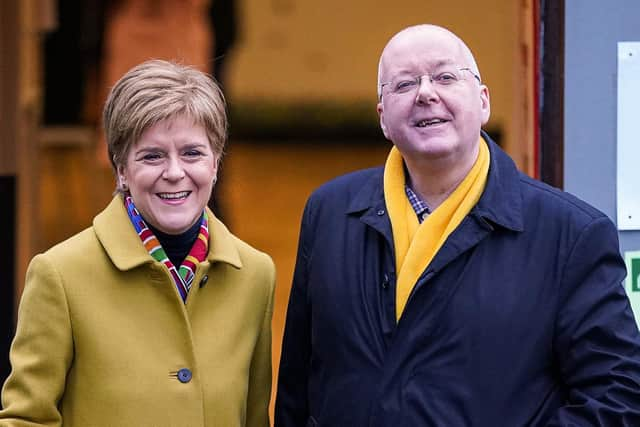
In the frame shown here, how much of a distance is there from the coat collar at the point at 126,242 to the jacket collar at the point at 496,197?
0.30m

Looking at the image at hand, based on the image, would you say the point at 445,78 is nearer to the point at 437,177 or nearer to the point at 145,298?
the point at 437,177

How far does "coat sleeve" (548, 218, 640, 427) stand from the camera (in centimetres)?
239

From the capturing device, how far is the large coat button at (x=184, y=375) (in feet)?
8.38

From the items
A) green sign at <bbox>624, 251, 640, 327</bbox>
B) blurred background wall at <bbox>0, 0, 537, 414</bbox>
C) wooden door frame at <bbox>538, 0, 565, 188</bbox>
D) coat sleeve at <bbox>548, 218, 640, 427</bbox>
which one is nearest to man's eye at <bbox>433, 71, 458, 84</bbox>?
coat sleeve at <bbox>548, 218, 640, 427</bbox>

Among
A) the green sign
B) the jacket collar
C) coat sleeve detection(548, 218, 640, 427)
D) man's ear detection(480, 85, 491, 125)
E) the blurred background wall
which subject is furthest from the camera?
the blurred background wall

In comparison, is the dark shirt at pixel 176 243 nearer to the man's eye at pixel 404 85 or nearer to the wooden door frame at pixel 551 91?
the man's eye at pixel 404 85

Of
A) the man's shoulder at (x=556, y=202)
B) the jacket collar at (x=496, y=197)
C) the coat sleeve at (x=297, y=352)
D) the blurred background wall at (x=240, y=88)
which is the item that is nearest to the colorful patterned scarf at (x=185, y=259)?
the coat sleeve at (x=297, y=352)

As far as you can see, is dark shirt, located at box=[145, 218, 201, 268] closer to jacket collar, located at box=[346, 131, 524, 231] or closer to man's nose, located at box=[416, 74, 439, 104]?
jacket collar, located at box=[346, 131, 524, 231]

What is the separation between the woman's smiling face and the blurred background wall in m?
2.53

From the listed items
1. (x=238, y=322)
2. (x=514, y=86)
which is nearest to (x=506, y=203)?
(x=238, y=322)

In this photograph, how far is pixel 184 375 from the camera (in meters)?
2.56

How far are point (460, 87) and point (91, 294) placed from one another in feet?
2.98

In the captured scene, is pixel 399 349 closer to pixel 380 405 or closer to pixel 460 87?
pixel 380 405

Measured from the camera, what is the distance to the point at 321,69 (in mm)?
5828
